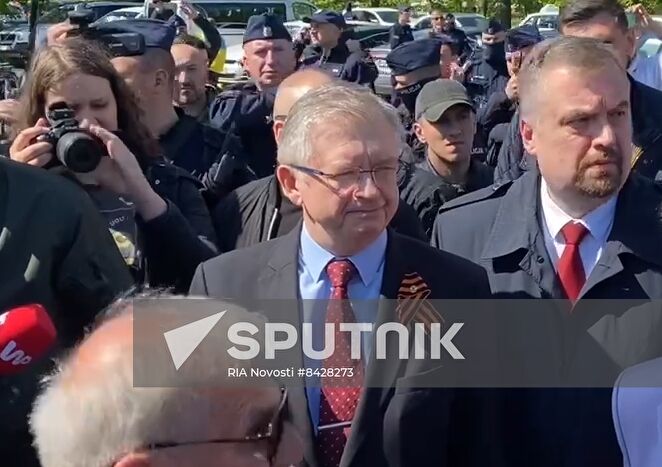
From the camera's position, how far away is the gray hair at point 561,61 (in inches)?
122

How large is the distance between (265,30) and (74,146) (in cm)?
381

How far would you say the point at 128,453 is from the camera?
1581 mm

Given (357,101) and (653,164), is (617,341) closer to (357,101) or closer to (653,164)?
A: (357,101)

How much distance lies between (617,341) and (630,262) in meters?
0.23

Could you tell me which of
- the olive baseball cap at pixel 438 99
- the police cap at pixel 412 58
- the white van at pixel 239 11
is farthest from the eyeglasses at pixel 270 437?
the white van at pixel 239 11

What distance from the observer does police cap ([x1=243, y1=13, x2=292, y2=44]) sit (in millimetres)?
6473

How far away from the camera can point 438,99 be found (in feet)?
16.0

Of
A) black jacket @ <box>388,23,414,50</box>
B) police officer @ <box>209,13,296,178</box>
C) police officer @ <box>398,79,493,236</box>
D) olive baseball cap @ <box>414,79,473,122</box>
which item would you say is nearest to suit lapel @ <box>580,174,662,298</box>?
police officer @ <box>398,79,493,236</box>

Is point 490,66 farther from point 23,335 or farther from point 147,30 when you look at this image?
point 23,335

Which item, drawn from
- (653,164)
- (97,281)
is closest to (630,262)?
(653,164)

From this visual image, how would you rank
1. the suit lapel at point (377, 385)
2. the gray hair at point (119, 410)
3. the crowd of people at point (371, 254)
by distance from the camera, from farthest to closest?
the suit lapel at point (377, 385)
the crowd of people at point (371, 254)
the gray hair at point (119, 410)

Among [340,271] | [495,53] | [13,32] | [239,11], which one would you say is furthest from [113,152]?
[13,32]

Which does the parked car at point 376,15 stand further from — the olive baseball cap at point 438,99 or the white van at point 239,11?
the olive baseball cap at point 438,99

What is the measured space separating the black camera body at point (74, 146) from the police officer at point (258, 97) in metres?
2.11
